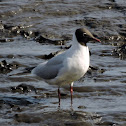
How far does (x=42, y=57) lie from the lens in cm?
1175

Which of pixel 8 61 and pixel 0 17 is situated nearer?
pixel 8 61

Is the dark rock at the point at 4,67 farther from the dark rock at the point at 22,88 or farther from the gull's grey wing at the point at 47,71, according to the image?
the gull's grey wing at the point at 47,71

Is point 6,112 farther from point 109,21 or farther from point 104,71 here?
point 109,21

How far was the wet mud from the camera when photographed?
7.95 meters

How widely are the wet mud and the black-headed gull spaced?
41 cm

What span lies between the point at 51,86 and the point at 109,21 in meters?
5.54

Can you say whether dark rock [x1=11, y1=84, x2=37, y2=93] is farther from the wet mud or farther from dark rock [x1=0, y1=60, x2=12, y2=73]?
dark rock [x1=0, y1=60, x2=12, y2=73]

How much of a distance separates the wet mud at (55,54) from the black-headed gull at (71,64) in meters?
0.41

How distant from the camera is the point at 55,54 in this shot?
11539 mm

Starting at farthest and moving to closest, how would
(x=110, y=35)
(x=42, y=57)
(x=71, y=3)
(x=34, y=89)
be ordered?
(x=71, y=3)
(x=110, y=35)
(x=42, y=57)
(x=34, y=89)

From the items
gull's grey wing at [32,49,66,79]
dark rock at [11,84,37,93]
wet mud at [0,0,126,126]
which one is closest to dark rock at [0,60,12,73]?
wet mud at [0,0,126,126]

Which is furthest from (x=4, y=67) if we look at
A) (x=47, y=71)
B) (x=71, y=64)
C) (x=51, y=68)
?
(x=71, y=64)

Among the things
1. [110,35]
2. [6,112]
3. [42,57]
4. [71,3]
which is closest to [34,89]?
[6,112]

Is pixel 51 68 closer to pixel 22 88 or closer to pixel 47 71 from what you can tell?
pixel 47 71
